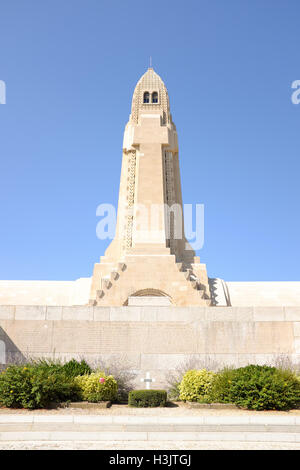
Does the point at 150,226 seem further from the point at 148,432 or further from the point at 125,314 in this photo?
the point at 148,432

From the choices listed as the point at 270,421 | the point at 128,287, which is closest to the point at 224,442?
the point at 270,421

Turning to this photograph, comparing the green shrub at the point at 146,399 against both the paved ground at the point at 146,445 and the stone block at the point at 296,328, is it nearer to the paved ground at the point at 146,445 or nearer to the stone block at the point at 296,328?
the paved ground at the point at 146,445

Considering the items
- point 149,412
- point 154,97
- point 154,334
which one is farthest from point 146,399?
point 154,97

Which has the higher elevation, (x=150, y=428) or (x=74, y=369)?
(x=74, y=369)

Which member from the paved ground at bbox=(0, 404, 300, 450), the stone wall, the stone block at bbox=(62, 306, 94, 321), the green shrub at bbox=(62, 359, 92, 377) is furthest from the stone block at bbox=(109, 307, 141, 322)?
the paved ground at bbox=(0, 404, 300, 450)

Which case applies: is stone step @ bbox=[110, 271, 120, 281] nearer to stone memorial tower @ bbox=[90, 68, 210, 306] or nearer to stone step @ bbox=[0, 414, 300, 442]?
stone memorial tower @ bbox=[90, 68, 210, 306]

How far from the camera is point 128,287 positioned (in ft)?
88.6

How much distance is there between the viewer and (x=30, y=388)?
37.5 feet

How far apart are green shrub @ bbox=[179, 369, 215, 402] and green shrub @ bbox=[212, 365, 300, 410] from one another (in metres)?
0.37

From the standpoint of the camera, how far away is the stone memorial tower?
27000 mm

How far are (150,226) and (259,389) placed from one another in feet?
60.8
